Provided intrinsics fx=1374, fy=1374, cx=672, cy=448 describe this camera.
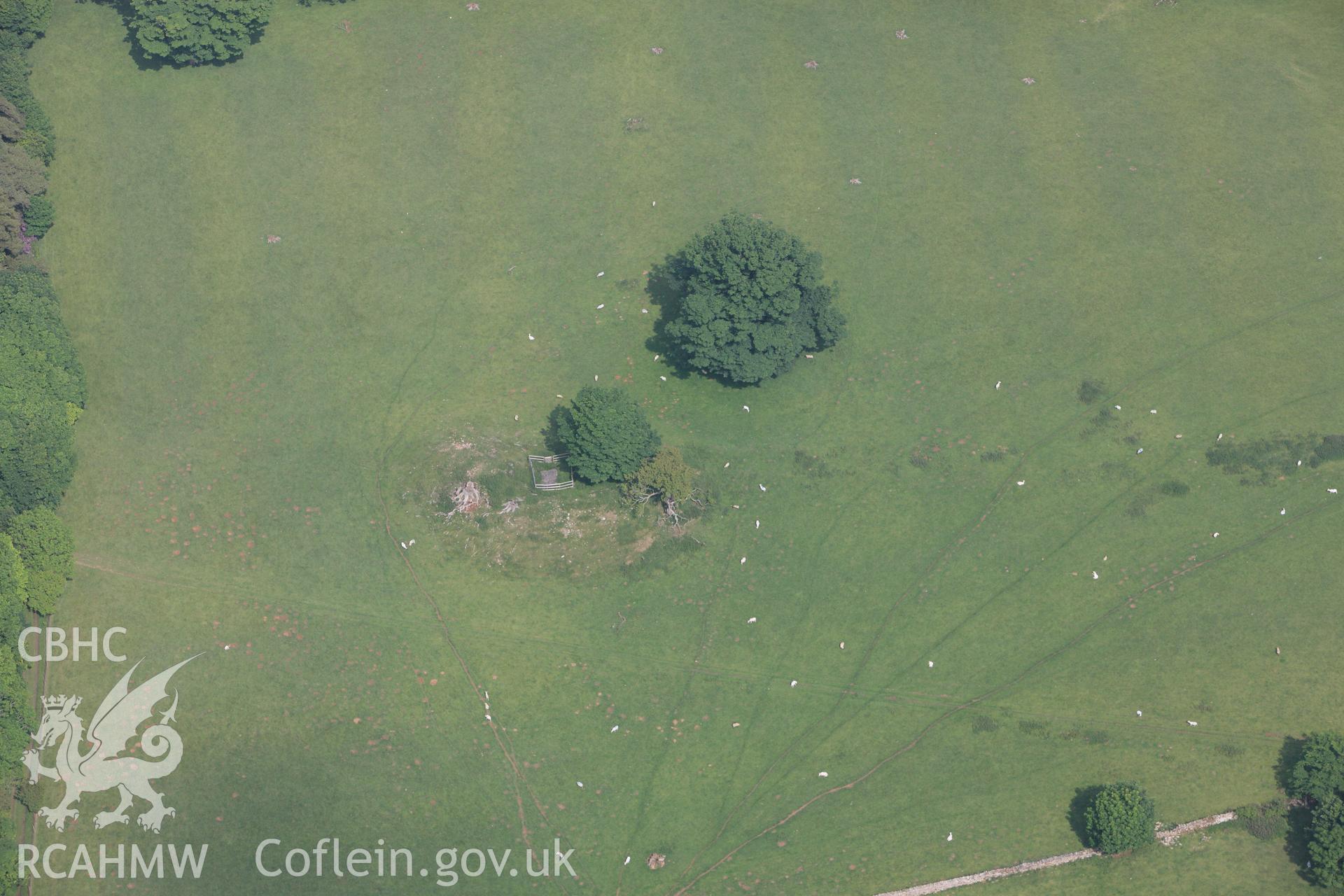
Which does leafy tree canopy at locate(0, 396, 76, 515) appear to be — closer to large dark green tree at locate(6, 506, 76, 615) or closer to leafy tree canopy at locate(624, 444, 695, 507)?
large dark green tree at locate(6, 506, 76, 615)

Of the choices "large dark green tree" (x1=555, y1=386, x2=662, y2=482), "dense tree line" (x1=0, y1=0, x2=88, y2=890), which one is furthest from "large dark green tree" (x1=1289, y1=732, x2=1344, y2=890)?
"dense tree line" (x1=0, y1=0, x2=88, y2=890)

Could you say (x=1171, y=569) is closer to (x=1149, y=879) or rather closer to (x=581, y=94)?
(x=1149, y=879)

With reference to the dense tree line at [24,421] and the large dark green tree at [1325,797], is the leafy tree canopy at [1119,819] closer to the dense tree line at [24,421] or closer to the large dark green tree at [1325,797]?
the large dark green tree at [1325,797]

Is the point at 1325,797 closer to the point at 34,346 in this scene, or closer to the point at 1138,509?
the point at 1138,509

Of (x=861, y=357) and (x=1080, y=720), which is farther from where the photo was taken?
(x=861, y=357)

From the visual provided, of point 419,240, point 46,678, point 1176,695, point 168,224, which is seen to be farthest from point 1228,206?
point 46,678

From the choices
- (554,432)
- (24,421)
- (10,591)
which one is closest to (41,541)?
(10,591)
